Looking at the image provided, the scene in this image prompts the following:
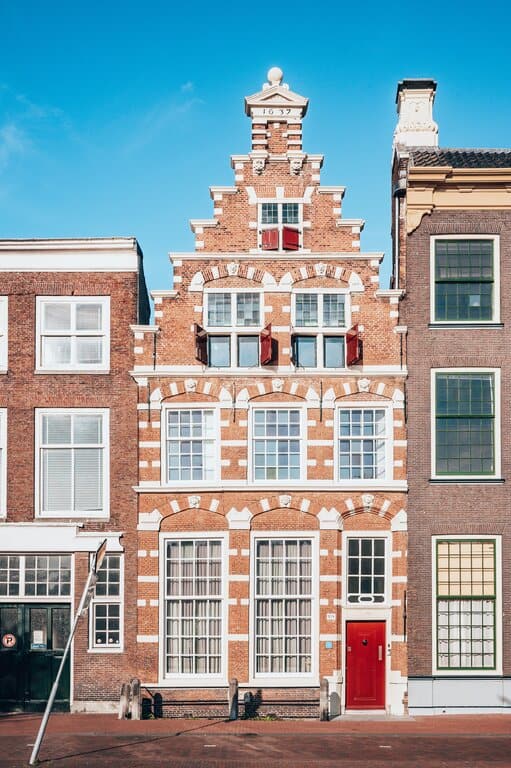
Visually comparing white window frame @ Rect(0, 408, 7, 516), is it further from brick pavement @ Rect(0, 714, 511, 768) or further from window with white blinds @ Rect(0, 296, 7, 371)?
brick pavement @ Rect(0, 714, 511, 768)

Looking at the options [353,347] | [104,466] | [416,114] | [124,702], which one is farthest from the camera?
[416,114]

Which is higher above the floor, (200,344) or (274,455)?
(200,344)

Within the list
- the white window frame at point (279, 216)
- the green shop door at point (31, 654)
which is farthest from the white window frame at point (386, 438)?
the green shop door at point (31, 654)

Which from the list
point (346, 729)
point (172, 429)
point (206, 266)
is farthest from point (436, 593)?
point (206, 266)

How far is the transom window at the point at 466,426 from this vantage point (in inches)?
1041

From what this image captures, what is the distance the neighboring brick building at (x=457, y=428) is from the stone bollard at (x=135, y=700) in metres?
6.95

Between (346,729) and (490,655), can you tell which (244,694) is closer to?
(346,729)

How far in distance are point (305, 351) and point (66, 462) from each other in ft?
23.3

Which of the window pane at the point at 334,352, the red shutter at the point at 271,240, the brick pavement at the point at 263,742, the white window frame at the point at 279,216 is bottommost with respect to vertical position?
the brick pavement at the point at 263,742

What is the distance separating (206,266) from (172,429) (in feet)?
14.6

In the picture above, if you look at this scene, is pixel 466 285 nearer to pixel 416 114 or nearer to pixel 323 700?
pixel 416 114

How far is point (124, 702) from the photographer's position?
2512 cm

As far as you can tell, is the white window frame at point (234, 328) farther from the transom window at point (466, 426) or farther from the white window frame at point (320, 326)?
the transom window at point (466, 426)

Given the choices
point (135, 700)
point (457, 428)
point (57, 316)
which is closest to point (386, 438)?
point (457, 428)
